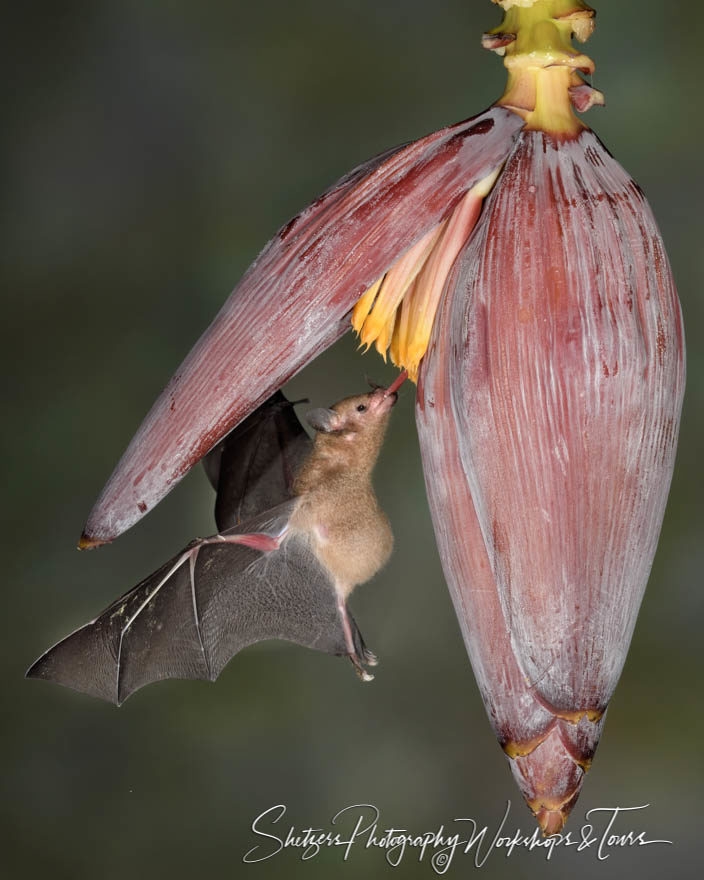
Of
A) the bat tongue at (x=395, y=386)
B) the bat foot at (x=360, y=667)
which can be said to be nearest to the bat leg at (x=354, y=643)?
the bat foot at (x=360, y=667)

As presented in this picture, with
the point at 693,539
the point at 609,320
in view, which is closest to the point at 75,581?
the point at 693,539

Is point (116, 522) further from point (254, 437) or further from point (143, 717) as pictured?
point (143, 717)

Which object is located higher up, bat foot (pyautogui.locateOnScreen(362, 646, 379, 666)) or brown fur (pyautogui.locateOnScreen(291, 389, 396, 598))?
brown fur (pyautogui.locateOnScreen(291, 389, 396, 598))

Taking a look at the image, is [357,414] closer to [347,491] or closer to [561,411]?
[347,491]

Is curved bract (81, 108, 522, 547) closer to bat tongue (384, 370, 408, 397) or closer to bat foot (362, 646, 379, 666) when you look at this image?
bat tongue (384, 370, 408, 397)

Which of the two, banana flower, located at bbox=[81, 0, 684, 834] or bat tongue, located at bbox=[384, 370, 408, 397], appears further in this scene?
bat tongue, located at bbox=[384, 370, 408, 397]

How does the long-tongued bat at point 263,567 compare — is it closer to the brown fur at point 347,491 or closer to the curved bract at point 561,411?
the brown fur at point 347,491

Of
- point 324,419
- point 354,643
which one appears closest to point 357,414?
point 324,419

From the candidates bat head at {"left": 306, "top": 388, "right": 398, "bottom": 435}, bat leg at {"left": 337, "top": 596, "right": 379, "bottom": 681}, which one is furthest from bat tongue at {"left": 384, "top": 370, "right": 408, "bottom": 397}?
bat leg at {"left": 337, "top": 596, "right": 379, "bottom": 681}
